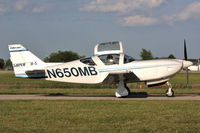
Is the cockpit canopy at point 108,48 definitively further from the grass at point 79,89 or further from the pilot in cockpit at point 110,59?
the grass at point 79,89

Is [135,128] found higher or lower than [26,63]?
lower

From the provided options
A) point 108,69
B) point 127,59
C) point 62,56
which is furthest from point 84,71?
point 62,56

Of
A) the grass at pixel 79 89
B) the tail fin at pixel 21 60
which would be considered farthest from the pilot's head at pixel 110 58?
the grass at pixel 79 89

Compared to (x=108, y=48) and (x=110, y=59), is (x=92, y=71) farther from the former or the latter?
(x=108, y=48)

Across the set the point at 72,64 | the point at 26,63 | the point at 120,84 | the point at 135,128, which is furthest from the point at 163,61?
the point at 135,128

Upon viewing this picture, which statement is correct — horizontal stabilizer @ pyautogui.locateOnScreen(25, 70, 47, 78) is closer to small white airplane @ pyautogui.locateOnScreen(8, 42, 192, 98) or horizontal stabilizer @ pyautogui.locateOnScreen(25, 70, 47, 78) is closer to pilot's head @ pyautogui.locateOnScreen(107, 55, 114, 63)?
small white airplane @ pyautogui.locateOnScreen(8, 42, 192, 98)

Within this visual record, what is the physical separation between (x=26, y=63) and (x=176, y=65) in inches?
302

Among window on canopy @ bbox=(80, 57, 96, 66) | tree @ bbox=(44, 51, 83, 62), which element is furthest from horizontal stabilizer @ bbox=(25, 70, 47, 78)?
tree @ bbox=(44, 51, 83, 62)

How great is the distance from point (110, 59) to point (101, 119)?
653 centimetres

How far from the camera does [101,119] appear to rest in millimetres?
8445

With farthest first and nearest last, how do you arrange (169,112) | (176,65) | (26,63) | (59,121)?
(26,63) < (176,65) < (169,112) < (59,121)

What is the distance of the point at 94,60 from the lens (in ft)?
48.9

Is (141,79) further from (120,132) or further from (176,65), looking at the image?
(120,132)

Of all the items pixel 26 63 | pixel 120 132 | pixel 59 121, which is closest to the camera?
pixel 120 132
